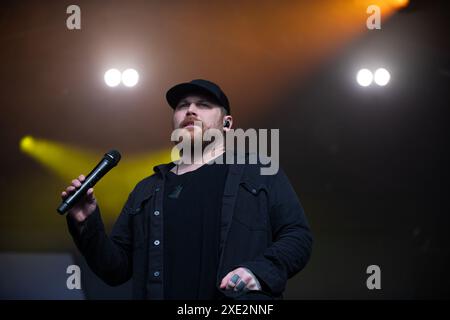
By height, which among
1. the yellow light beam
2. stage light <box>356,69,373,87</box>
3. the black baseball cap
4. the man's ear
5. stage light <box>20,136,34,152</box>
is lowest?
the man's ear

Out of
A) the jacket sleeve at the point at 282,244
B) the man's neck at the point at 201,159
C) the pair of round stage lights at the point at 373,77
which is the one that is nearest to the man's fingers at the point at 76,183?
the man's neck at the point at 201,159

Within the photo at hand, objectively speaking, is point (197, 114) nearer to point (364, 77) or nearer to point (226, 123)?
point (226, 123)

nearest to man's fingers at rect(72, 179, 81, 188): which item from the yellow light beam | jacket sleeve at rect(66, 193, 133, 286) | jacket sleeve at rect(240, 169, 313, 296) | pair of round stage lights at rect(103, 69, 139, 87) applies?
jacket sleeve at rect(66, 193, 133, 286)

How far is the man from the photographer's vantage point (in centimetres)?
155

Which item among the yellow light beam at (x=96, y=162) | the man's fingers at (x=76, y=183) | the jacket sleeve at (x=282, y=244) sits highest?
the yellow light beam at (x=96, y=162)

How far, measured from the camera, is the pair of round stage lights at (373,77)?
430cm

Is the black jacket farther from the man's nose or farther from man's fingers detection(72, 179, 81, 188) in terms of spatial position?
the man's nose

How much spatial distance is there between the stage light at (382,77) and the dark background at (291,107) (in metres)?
0.06

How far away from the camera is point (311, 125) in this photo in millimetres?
4680

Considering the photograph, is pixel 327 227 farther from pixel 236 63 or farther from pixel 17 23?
pixel 17 23

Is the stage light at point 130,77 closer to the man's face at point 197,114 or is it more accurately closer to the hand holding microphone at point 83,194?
the man's face at point 197,114

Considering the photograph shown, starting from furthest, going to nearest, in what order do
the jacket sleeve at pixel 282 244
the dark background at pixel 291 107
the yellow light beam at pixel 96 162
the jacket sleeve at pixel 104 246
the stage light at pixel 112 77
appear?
the yellow light beam at pixel 96 162, the stage light at pixel 112 77, the dark background at pixel 291 107, the jacket sleeve at pixel 104 246, the jacket sleeve at pixel 282 244

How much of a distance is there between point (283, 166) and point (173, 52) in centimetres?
148

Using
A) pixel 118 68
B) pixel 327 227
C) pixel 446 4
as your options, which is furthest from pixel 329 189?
pixel 118 68
